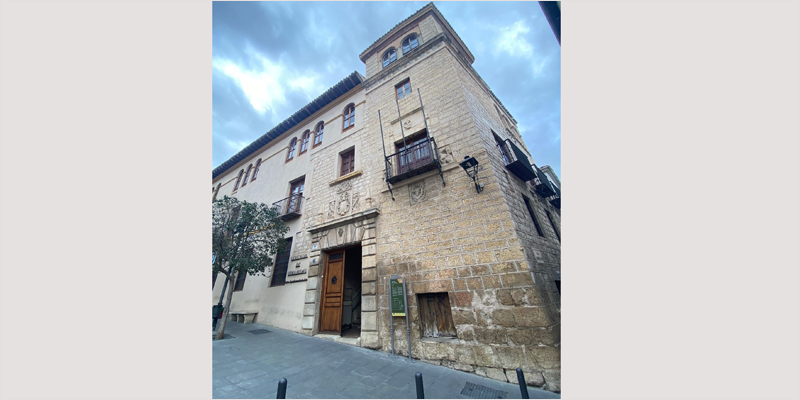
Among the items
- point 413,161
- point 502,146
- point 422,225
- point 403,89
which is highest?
point 403,89

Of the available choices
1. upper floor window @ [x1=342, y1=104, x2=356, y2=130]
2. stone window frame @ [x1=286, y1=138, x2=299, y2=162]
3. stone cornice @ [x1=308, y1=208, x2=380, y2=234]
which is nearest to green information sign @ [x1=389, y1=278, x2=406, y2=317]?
stone cornice @ [x1=308, y1=208, x2=380, y2=234]

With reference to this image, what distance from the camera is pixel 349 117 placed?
10078 millimetres

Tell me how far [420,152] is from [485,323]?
421 centimetres

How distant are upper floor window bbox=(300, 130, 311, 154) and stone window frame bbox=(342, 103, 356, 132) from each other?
210cm

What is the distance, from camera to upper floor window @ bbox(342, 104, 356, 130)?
9805 mm

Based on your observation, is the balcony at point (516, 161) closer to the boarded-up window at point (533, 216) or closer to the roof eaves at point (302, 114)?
the boarded-up window at point (533, 216)

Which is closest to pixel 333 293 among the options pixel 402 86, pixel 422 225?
pixel 422 225

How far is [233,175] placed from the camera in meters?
15.3

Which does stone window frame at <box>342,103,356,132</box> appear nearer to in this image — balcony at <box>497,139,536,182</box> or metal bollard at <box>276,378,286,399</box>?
balcony at <box>497,139,536,182</box>

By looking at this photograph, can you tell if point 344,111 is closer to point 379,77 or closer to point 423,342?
point 379,77

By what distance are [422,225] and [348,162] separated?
4.36 meters

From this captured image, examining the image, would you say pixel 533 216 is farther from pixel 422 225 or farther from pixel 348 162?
pixel 348 162

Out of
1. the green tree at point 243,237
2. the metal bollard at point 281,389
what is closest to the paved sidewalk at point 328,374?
the metal bollard at point 281,389

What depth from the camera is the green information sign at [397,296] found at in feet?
17.7
